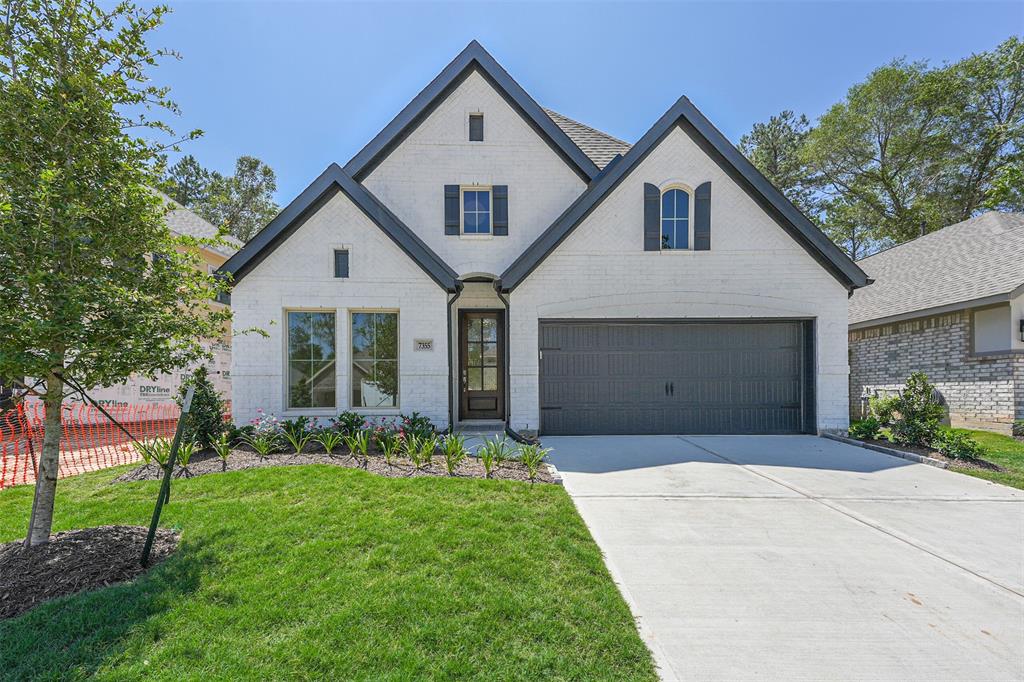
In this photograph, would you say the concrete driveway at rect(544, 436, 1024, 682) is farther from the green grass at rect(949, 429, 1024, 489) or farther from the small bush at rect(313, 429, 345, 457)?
the small bush at rect(313, 429, 345, 457)

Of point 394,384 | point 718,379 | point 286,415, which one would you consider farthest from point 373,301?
point 718,379

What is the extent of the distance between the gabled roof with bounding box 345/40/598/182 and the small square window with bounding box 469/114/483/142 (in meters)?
0.80

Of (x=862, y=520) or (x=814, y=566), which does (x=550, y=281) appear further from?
(x=814, y=566)

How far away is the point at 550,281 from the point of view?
907cm

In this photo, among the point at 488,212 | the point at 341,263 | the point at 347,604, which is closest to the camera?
the point at 347,604

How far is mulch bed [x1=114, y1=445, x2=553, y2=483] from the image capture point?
5.95 metres

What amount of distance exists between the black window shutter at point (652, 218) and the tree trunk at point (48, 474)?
29.6ft

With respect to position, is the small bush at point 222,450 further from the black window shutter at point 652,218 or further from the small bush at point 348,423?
the black window shutter at point 652,218

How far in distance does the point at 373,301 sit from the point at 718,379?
7391 millimetres

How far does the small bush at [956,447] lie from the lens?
7.15 meters

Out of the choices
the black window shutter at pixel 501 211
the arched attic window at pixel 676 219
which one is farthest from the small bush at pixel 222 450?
the arched attic window at pixel 676 219

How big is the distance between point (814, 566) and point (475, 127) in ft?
32.9

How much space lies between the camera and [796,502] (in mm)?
5219

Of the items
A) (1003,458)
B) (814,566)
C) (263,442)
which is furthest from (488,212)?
(1003,458)
